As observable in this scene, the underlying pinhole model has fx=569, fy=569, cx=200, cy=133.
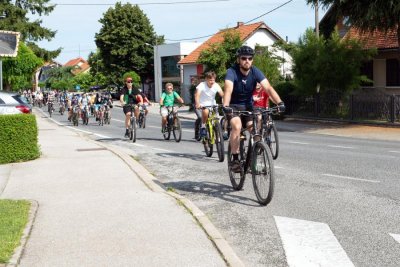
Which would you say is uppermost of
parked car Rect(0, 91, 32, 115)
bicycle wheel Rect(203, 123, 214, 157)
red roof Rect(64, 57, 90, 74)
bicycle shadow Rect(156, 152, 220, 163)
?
red roof Rect(64, 57, 90, 74)

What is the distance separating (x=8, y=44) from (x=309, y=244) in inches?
331

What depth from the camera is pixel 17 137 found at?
37.6 ft

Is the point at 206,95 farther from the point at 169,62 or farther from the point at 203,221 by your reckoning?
the point at 169,62

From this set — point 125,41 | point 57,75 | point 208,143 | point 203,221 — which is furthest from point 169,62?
point 57,75

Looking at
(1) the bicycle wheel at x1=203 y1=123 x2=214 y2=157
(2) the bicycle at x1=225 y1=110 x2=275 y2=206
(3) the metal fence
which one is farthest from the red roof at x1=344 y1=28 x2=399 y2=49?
(2) the bicycle at x1=225 y1=110 x2=275 y2=206

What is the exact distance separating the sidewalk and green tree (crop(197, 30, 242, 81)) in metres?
25.2

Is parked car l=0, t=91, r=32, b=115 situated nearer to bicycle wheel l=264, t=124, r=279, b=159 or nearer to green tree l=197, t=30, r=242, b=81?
bicycle wheel l=264, t=124, r=279, b=159

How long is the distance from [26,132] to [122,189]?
430 cm

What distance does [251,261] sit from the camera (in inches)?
192

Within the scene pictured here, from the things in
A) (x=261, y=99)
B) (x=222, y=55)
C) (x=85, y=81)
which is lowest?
(x=261, y=99)

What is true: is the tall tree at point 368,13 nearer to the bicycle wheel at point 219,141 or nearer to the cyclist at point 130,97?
the cyclist at point 130,97

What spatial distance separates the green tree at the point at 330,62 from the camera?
25891mm

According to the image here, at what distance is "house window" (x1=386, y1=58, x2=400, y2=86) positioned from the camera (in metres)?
28.9

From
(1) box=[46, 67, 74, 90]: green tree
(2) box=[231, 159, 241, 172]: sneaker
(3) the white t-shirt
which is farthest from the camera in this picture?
(1) box=[46, 67, 74, 90]: green tree
